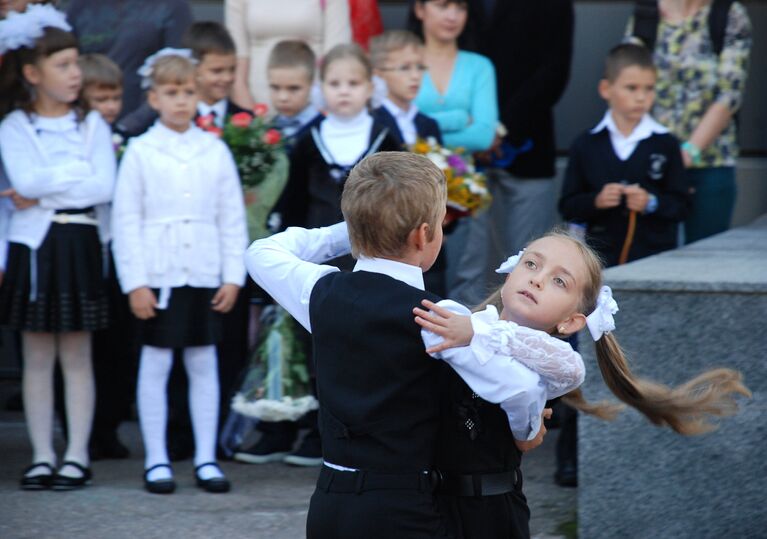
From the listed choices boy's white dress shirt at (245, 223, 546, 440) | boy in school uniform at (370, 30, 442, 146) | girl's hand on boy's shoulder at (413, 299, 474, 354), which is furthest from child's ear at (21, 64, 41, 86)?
girl's hand on boy's shoulder at (413, 299, 474, 354)

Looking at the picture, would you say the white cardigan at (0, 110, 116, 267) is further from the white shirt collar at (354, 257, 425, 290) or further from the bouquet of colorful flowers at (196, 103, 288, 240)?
the white shirt collar at (354, 257, 425, 290)

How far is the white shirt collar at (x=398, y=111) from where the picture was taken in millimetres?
6475

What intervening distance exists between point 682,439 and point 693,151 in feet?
8.36

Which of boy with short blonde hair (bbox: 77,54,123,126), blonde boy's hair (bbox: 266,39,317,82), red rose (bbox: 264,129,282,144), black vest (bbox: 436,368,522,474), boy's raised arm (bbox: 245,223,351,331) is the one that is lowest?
black vest (bbox: 436,368,522,474)

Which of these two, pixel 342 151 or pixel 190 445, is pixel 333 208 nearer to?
pixel 342 151

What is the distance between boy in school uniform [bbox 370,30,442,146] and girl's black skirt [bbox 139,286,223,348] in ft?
4.30

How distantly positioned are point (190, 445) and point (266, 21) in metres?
2.31

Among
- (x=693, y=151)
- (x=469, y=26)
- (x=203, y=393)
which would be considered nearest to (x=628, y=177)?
(x=693, y=151)

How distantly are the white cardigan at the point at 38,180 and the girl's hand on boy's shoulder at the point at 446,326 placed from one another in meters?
3.14

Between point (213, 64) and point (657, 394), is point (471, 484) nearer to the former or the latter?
point (657, 394)

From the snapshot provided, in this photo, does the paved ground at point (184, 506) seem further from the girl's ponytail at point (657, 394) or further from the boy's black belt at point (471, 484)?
the boy's black belt at point (471, 484)

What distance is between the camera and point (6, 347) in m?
7.83

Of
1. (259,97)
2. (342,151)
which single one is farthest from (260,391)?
(259,97)

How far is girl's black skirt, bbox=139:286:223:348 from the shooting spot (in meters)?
5.62
